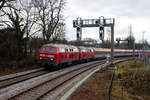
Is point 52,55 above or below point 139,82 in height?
above

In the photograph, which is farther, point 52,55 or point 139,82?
point 52,55

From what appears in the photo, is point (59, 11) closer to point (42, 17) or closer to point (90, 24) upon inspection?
point (42, 17)

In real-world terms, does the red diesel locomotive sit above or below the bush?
above

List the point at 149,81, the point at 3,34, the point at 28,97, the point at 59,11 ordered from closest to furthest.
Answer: the point at 28,97
the point at 149,81
the point at 3,34
the point at 59,11

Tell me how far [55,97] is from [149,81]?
806 cm

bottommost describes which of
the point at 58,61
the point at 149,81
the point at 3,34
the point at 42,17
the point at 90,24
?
Result: the point at 149,81

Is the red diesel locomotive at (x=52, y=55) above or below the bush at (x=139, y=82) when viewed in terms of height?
above

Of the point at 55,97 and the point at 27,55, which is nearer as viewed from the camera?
the point at 55,97

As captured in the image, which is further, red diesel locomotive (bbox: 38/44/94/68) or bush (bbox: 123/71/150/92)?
red diesel locomotive (bbox: 38/44/94/68)

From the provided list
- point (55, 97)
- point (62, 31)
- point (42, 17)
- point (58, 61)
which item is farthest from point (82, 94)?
point (62, 31)

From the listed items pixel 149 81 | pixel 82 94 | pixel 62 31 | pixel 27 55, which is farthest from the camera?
pixel 62 31

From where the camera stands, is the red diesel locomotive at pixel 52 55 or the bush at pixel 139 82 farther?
the red diesel locomotive at pixel 52 55

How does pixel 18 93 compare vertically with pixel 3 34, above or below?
below

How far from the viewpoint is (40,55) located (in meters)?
16.9
